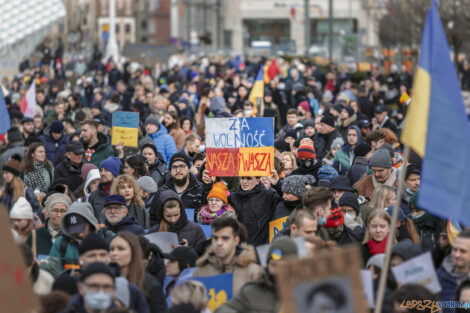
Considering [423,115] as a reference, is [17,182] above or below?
below

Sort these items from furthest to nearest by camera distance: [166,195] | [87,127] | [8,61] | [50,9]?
[50,9]
[8,61]
[87,127]
[166,195]

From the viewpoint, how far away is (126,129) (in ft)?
49.9

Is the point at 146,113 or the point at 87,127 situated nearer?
the point at 87,127

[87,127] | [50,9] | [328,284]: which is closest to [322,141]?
[87,127]

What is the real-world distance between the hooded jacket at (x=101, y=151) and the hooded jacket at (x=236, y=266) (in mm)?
6605

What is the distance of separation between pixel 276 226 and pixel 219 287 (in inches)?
100

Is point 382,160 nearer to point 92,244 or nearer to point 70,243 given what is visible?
point 70,243

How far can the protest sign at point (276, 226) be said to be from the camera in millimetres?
10055

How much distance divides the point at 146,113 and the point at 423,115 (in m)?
13.5

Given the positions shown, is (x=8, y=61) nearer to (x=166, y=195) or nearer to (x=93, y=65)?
(x=93, y=65)

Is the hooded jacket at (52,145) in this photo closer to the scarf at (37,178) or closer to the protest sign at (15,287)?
the scarf at (37,178)

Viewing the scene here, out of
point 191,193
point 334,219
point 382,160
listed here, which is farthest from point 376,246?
point 191,193

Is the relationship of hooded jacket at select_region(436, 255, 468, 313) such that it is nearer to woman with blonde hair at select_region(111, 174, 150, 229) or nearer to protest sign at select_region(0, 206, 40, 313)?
protest sign at select_region(0, 206, 40, 313)

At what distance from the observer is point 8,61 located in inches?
2158
